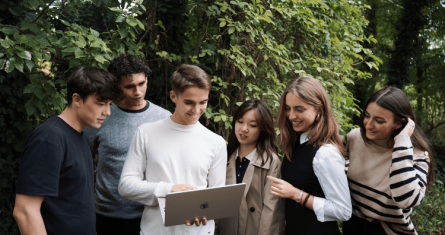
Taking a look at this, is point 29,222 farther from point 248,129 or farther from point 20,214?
point 248,129

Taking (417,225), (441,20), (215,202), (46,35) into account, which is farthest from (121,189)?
(441,20)

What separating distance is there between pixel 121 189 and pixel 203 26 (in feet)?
8.97

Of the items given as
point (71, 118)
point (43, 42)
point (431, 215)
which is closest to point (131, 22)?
point (43, 42)

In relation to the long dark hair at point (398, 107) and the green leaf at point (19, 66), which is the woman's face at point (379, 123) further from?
the green leaf at point (19, 66)

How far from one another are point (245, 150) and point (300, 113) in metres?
0.55

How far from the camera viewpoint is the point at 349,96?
4.29 meters

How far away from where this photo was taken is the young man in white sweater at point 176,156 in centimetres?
171

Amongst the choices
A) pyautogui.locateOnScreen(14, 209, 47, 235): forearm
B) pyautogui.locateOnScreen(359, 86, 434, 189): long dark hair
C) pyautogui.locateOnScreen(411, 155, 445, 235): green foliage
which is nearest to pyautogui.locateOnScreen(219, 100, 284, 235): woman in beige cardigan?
pyautogui.locateOnScreen(359, 86, 434, 189): long dark hair

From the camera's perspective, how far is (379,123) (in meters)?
1.96

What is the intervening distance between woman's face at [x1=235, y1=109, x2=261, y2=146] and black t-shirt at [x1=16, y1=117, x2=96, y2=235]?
105 centimetres

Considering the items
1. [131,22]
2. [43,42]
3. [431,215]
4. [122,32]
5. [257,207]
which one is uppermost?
[131,22]

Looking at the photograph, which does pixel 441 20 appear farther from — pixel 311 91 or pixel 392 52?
pixel 311 91

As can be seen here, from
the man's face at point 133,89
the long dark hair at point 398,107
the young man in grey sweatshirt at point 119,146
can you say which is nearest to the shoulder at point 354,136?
the long dark hair at point 398,107

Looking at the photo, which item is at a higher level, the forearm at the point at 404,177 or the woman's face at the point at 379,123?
the woman's face at the point at 379,123
